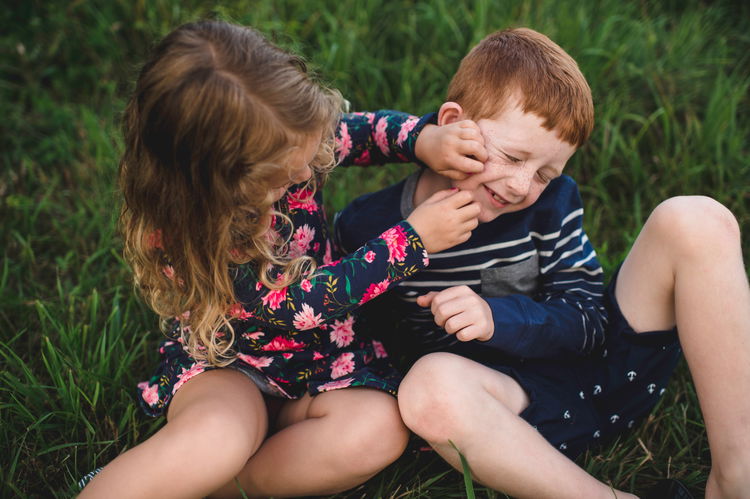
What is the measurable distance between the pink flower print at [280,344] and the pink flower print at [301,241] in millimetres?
197

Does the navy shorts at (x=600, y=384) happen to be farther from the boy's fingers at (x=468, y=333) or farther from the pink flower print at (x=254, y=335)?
the pink flower print at (x=254, y=335)

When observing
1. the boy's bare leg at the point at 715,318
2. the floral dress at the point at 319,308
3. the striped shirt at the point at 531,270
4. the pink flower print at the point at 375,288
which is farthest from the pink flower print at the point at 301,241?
the boy's bare leg at the point at 715,318

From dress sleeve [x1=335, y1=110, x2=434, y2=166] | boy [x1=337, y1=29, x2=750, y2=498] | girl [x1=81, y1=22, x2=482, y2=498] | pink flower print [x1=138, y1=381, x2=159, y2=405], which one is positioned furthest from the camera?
dress sleeve [x1=335, y1=110, x2=434, y2=166]

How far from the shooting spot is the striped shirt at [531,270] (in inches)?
62.9

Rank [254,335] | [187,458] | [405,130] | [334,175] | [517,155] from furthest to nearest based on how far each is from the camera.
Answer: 1. [334,175]
2. [405,130]
3. [254,335]
4. [517,155]
5. [187,458]

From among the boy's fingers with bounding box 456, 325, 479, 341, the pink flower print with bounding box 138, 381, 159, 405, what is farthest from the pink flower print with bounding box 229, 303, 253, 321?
the boy's fingers with bounding box 456, 325, 479, 341

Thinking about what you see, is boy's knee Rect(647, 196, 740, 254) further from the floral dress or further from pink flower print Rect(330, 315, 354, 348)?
pink flower print Rect(330, 315, 354, 348)

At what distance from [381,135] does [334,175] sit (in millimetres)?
704

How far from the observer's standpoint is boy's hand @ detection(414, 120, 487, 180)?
60.1 inches

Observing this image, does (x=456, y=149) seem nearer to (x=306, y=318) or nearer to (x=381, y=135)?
(x=381, y=135)

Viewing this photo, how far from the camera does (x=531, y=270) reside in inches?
67.6

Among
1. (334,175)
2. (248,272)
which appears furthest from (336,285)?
(334,175)

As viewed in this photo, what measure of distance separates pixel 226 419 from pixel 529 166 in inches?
32.8

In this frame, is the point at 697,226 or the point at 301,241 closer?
the point at 697,226
